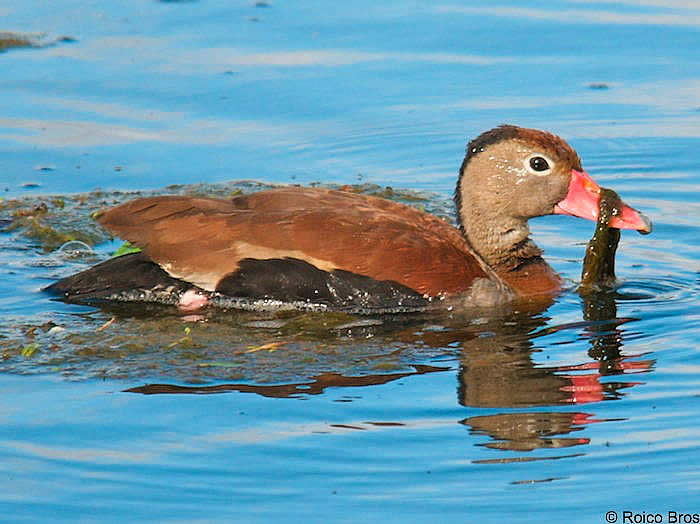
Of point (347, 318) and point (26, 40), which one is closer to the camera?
point (347, 318)

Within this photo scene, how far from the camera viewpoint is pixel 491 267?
31.2 feet

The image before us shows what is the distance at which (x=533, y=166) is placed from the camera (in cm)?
938

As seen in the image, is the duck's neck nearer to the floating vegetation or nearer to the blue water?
the blue water

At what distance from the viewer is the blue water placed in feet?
21.6

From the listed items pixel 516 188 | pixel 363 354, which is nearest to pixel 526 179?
pixel 516 188

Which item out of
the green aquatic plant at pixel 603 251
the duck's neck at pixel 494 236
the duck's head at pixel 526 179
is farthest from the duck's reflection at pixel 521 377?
the duck's head at pixel 526 179

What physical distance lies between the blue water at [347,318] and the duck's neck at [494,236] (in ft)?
1.61

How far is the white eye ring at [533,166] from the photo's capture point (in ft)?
30.7

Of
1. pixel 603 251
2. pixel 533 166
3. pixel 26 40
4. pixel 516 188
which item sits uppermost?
pixel 26 40

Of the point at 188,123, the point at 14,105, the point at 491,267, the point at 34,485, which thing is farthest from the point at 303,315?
the point at 14,105

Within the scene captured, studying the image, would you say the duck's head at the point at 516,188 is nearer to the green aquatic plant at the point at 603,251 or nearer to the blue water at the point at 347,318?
the green aquatic plant at the point at 603,251

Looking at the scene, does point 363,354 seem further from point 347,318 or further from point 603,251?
point 603,251

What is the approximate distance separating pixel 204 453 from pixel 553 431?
167 cm

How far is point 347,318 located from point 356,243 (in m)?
0.48
